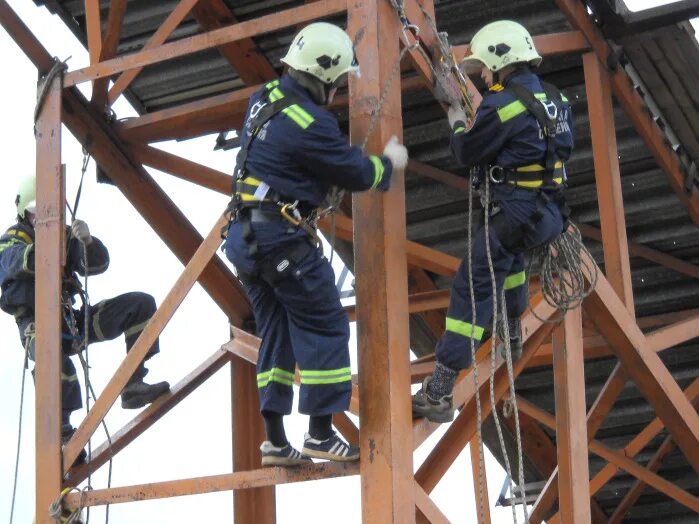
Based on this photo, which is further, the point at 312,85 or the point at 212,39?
the point at 212,39

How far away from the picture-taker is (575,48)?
11797 mm

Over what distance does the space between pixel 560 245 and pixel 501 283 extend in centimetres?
98

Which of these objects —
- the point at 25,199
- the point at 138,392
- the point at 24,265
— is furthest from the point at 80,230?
the point at 138,392

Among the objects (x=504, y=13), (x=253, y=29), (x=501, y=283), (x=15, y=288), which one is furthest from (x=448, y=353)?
(x=504, y=13)

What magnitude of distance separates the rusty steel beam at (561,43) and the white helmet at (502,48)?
6.17 ft

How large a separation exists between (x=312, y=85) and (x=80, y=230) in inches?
99.3

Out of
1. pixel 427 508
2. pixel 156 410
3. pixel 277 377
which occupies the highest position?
pixel 156 410

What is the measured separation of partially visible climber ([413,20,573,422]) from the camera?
361 inches

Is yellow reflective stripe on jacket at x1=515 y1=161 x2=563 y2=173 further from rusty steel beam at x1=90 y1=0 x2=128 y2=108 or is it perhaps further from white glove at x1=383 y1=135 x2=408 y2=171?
rusty steel beam at x1=90 y1=0 x2=128 y2=108

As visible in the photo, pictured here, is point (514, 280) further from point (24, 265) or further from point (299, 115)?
point (24, 265)

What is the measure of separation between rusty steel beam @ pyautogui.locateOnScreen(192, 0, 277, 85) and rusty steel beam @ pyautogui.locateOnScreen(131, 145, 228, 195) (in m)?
1.25

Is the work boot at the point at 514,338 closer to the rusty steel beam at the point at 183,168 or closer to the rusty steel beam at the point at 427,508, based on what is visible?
the rusty steel beam at the point at 427,508

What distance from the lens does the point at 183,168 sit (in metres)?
A: 11.9

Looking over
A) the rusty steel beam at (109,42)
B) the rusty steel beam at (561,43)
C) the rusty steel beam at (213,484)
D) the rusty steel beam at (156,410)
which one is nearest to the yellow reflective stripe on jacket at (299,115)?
the rusty steel beam at (213,484)
